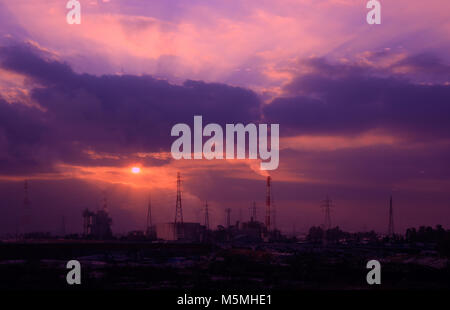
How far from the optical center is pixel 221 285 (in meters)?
36.1

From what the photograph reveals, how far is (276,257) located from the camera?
59.2m

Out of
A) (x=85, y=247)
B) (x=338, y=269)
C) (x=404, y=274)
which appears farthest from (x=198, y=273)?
(x=85, y=247)

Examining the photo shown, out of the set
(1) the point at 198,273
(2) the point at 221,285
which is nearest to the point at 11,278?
(1) the point at 198,273

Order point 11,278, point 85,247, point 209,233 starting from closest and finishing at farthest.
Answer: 1. point 11,278
2. point 85,247
3. point 209,233
